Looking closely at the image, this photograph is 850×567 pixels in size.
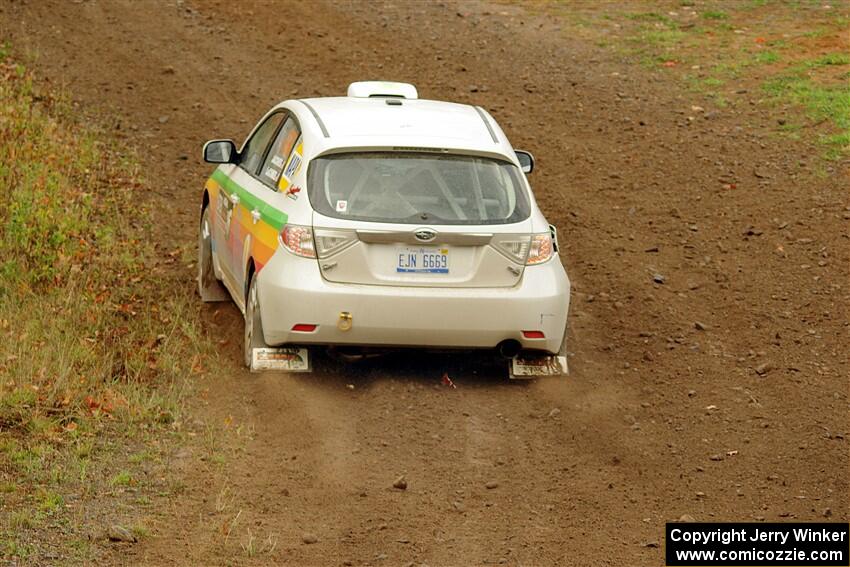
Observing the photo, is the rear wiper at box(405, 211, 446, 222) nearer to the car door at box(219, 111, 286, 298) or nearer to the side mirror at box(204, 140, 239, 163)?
the car door at box(219, 111, 286, 298)

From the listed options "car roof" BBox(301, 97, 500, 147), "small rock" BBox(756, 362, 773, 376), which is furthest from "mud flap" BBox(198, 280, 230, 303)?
"small rock" BBox(756, 362, 773, 376)

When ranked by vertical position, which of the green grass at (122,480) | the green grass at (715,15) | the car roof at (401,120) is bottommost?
the green grass at (715,15)

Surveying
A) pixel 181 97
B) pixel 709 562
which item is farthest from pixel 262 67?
pixel 709 562

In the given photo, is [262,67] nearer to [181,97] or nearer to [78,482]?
[181,97]

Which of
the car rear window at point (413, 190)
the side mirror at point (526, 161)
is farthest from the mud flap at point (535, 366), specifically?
the side mirror at point (526, 161)

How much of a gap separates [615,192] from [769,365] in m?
4.73

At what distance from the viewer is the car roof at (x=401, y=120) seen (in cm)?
954

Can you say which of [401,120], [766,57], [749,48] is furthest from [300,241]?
[749,48]

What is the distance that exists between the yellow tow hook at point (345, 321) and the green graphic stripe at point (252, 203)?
2.28 ft

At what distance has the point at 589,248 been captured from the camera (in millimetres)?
13227

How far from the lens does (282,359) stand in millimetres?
9523

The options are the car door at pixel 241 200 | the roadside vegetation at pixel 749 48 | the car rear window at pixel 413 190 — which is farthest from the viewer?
the roadside vegetation at pixel 749 48

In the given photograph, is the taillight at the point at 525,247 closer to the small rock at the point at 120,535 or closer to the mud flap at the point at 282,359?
the mud flap at the point at 282,359

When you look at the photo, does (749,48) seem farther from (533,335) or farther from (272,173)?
(533,335)
